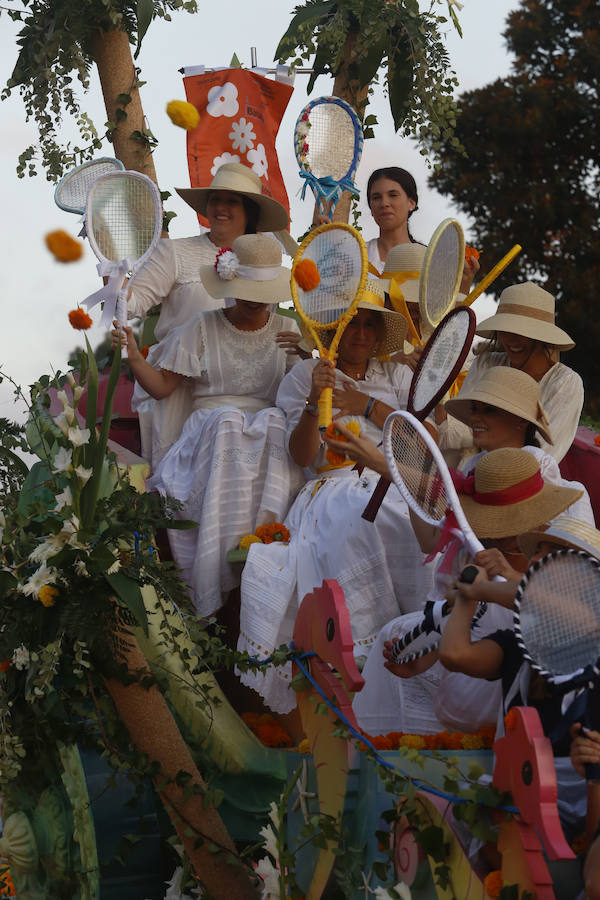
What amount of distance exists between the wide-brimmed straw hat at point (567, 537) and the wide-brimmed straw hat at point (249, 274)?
2.51 m

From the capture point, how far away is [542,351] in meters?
4.55

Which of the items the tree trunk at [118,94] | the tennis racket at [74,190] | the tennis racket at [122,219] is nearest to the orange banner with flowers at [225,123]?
the tree trunk at [118,94]

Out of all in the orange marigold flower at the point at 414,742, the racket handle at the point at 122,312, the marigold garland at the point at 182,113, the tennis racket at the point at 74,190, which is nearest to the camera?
the orange marigold flower at the point at 414,742

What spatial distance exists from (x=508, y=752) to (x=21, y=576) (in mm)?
1834

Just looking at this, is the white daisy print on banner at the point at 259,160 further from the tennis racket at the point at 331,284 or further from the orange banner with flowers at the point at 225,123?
the tennis racket at the point at 331,284

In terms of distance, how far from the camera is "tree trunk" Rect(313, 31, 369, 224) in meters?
6.36

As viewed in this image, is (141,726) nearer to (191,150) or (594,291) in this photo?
(191,150)

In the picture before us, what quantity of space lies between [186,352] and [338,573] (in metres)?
1.42

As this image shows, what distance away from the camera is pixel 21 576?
3.62 meters

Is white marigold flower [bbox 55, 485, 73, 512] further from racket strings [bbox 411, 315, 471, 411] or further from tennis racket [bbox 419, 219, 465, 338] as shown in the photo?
tennis racket [bbox 419, 219, 465, 338]

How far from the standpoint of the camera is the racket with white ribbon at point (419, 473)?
3.05 meters

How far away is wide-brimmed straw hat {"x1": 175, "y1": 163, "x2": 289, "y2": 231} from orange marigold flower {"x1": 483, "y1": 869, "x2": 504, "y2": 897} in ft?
12.8

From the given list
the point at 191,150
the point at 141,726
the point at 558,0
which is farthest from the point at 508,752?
the point at 558,0

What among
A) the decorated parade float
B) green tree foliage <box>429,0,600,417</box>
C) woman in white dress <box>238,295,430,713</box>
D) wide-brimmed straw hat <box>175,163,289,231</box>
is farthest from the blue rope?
green tree foliage <box>429,0,600,417</box>
